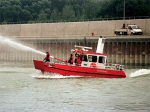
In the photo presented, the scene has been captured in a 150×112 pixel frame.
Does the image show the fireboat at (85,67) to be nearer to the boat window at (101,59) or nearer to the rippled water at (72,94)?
the boat window at (101,59)

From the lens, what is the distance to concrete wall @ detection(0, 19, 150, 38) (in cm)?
10644

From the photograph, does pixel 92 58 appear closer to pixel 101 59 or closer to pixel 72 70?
pixel 101 59

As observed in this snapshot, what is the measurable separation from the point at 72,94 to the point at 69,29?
227 feet

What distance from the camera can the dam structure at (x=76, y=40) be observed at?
310ft

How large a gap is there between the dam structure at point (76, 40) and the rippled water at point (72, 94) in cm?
3415

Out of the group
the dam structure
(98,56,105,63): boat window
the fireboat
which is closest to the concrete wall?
the dam structure

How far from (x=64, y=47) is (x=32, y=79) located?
1892 inches

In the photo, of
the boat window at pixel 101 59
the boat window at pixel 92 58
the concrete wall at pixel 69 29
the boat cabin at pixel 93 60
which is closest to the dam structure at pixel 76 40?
the concrete wall at pixel 69 29

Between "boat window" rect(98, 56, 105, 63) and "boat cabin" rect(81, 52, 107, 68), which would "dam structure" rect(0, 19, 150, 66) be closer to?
"boat window" rect(98, 56, 105, 63)

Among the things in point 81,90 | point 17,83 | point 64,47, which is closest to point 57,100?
point 81,90

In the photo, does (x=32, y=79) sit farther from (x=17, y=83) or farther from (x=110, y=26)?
(x=110, y=26)

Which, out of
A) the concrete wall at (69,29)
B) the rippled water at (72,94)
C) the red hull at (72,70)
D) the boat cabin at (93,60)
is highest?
the concrete wall at (69,29)

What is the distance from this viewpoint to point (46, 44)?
108 metres

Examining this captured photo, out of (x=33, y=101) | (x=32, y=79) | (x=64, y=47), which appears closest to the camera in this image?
(x=33, y=101)
